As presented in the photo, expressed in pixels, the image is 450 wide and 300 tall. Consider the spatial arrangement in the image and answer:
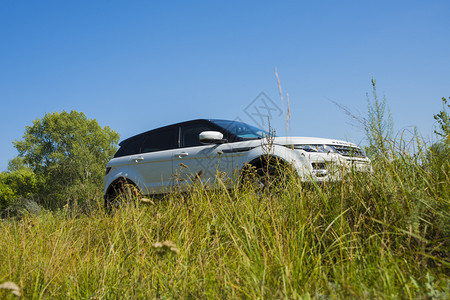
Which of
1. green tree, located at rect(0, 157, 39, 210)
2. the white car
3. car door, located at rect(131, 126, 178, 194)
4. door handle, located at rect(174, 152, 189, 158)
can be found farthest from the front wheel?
green tree, located at rect(0, 157, 39, 210)

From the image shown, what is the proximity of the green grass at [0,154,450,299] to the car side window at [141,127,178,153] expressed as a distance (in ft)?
10.9

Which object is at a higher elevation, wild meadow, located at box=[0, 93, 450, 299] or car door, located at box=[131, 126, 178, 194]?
car door, located at box=[131, 126, 178, 194]

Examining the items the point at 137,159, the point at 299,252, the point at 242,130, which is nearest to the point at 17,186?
the point at 137,159

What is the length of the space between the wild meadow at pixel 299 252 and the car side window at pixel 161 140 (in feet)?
10.6

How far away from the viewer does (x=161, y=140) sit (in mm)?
6719

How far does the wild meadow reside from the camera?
173 cm

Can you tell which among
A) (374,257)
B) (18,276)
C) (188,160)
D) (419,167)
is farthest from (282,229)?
(188,160)

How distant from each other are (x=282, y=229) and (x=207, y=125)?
372 centimetres

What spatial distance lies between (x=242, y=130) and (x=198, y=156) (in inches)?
35.9

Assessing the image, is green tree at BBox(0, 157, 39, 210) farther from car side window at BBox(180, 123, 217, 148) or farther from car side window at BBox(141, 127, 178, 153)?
car side window at BBox(180, 123, 217, 148)

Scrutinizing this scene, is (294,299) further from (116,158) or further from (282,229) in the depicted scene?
(116,158)

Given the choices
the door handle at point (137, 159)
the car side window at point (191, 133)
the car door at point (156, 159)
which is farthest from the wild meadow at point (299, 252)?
the door handle at point (137, 159)

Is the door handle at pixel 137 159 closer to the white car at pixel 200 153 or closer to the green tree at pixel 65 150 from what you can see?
the white car at pixel 200 153

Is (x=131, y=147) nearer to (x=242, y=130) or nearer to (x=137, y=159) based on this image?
(x=137, y=159)
